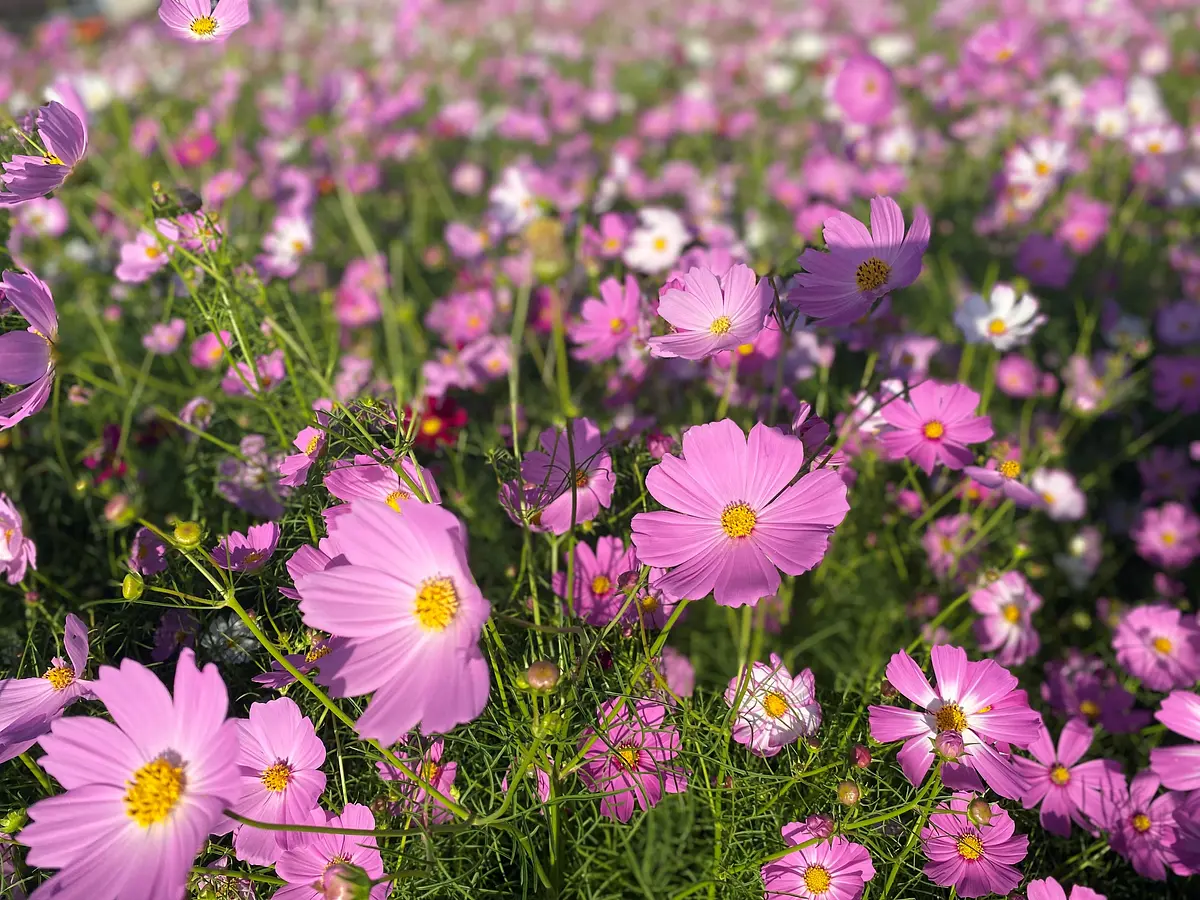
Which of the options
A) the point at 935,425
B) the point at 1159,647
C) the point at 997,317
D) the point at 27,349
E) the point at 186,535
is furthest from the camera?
the point at 997,317

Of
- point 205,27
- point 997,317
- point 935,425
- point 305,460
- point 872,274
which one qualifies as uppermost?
point 205,27

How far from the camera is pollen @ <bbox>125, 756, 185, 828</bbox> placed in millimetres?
601

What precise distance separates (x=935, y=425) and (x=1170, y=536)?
0.86 m

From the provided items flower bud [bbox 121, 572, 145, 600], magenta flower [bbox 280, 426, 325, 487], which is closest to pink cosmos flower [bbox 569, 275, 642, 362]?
magenta flower [bbox 280, 426, 325, 487]

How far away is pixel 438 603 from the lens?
632 mm

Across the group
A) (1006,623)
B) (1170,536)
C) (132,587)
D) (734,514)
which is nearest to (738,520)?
(734,514)

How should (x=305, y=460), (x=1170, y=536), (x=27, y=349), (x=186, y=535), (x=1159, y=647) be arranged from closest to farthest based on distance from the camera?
(x=186, y=535)
(x=27, y=349)
(x=305, y=460)
(x=1159, y=647)
(x=1170, y=536)

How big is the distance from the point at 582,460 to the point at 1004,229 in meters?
1.70

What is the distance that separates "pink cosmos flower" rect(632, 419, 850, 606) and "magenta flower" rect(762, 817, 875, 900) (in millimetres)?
268

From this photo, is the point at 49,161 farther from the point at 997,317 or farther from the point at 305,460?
the point at 997,317

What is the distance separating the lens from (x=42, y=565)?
3.88 ft

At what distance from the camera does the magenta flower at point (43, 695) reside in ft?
2.37

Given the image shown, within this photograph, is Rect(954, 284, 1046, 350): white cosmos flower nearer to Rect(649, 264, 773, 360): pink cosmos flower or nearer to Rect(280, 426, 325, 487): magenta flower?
Rect(649, 264, 773, 360): pink cosmos flower

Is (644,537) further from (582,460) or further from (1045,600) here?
(1045,600)
